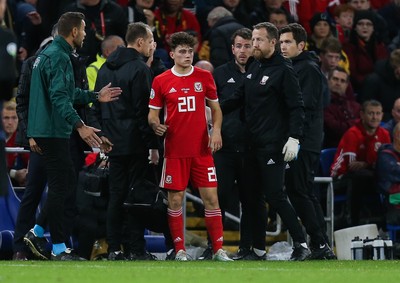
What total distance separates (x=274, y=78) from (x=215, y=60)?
4.25 metres

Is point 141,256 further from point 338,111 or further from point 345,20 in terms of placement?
point 345,20

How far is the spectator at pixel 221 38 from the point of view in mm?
18250

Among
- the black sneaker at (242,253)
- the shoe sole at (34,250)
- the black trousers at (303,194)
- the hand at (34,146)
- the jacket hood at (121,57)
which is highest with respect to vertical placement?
the jacket hood at (121,57)

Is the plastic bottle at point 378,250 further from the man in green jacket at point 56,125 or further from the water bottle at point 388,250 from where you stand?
the man in green jacket at point 56,125

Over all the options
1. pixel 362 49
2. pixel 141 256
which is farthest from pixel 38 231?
pixel 362 49

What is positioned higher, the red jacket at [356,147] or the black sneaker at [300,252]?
the red jacket at [356,147]

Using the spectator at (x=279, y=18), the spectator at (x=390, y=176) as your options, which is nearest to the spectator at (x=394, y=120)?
the spectator at (x=390, y=176)

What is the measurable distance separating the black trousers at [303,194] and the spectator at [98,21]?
395 cm

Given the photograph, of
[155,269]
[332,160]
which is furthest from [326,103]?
[155,269]

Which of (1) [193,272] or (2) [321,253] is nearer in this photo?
(1) [193,272]

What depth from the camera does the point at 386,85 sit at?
19750mm

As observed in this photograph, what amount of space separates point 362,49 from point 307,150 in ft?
21.1

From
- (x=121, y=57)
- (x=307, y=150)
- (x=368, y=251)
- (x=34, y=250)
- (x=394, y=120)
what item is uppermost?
(x=121, y=57)

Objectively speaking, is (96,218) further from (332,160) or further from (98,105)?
(332,160)
